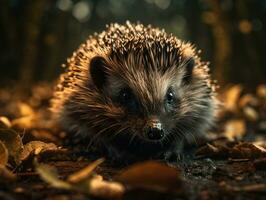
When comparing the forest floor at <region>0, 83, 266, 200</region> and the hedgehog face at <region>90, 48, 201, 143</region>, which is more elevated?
the hedgehog face at <region>90, 48, 201, 143</region>

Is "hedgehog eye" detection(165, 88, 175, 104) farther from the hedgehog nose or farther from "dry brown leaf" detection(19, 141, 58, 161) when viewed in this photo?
"dry brown leaf" detection(19, 141, 58, 161)

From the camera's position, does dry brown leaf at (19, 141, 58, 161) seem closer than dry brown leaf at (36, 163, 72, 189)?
No

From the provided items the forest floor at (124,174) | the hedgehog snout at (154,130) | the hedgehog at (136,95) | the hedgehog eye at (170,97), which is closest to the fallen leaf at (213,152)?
the forest floor at (124,174)

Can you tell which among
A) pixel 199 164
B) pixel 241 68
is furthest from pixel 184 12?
pixel 199 164

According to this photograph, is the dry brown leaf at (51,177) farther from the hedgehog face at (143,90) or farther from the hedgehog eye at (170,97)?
the hedgehog eye at (170,97)

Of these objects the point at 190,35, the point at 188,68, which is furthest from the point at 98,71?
the point at 190,35

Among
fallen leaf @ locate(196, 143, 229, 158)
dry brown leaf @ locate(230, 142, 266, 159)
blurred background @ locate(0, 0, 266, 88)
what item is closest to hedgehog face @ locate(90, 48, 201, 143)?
fallen leaf @ locate(196, 143, 229, 158)
